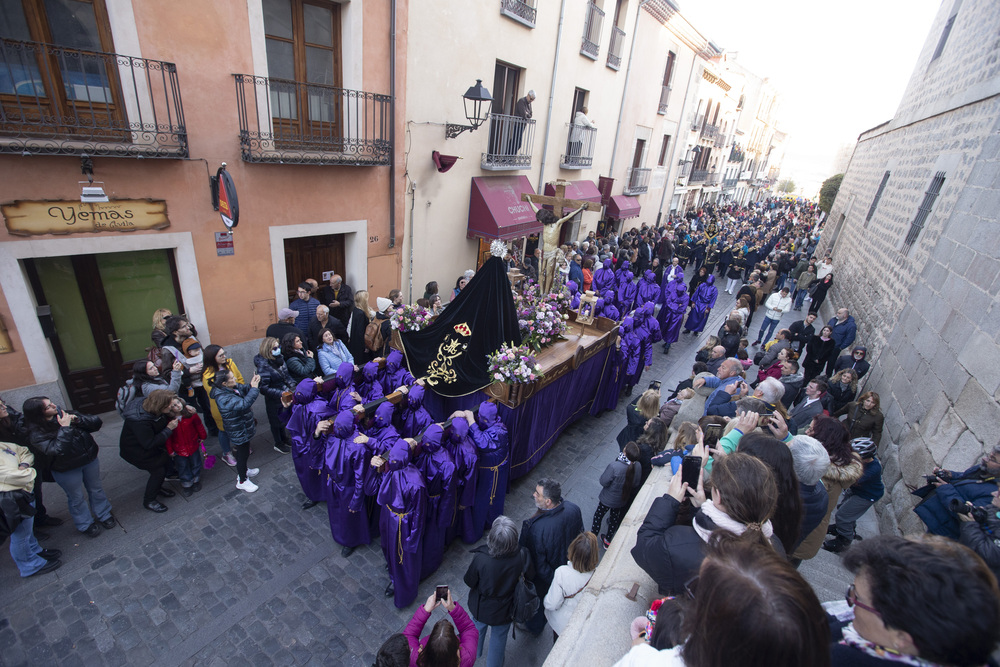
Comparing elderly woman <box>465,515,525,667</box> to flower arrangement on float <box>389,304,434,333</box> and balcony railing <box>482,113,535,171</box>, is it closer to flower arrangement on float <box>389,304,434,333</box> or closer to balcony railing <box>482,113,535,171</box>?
flower arrangement on float <box>389,304,434,333</box>

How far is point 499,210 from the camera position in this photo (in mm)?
11016

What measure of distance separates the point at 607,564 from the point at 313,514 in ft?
11.8

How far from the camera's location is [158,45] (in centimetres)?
566

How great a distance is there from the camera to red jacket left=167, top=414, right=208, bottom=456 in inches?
199

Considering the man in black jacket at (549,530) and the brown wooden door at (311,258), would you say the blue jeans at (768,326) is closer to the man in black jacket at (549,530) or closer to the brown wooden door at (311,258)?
the man in black jacket at (549,530)

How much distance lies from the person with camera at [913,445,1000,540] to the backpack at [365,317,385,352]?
6.71m

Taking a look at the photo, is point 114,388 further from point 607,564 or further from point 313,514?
point 607,564

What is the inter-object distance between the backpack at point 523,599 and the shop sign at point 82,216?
6390mm

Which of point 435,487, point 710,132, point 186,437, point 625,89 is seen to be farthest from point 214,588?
point 710,132

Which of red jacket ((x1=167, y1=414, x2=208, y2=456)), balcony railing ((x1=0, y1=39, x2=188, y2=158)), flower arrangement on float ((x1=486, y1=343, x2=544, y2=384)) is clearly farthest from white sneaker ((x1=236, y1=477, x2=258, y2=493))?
balcony railing ((x1=0, y1=39, x2=188, y2=158))

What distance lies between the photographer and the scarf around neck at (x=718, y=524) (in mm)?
2180

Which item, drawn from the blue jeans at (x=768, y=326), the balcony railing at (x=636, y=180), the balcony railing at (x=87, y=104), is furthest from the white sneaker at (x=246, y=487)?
the balcony railing at (x=636, y=180)

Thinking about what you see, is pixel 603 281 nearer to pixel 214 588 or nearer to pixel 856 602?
pixel 214 588

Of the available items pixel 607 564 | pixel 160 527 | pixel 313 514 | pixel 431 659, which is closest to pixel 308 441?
pixel 313 514
